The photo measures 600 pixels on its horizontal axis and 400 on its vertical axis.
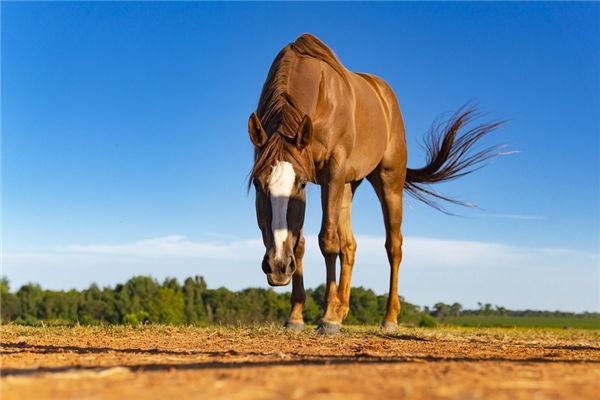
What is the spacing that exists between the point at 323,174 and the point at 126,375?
13.4 feet

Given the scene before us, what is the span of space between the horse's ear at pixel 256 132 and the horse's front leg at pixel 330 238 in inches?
41.4

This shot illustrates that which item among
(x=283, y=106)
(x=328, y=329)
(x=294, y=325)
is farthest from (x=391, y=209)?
(x=283, y=106)

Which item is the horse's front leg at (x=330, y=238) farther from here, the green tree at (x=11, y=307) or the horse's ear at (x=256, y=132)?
the green tree at (x=11, y=307)

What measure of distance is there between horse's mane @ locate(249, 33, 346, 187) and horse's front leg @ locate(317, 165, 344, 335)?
50 cm

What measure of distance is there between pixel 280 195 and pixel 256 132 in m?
0.70

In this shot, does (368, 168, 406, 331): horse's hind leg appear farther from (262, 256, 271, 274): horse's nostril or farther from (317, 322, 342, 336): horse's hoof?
(262, 256, 271, 274): horse's nostril

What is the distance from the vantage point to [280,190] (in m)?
5.00

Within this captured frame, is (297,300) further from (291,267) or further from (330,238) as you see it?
(291,267)

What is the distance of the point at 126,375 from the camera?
87.7 inches

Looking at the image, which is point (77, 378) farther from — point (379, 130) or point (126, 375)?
point (379, 130)

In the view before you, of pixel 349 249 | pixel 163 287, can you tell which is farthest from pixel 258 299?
pixel 349 249

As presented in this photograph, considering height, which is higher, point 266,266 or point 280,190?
point 280,190

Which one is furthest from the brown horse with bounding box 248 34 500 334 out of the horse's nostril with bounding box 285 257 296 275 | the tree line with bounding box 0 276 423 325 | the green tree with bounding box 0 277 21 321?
the green tree with bounding box 0 277 21 321

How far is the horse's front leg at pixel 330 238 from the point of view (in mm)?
5930
